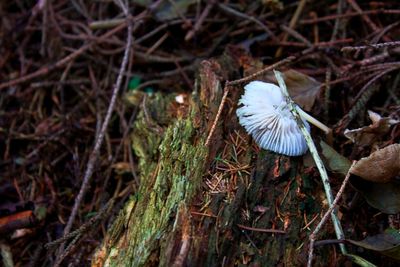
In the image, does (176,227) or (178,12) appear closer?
(176,227)

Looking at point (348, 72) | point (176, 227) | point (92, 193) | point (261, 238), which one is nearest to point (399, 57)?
point (348, 72)

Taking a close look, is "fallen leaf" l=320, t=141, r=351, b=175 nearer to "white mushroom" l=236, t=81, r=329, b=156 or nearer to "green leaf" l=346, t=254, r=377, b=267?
"white mushroom" l=236, t=81, r=329, b=156

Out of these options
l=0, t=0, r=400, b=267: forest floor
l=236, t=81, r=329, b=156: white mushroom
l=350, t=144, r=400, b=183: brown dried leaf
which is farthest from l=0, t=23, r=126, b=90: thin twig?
l=350, t=144, r=400, b=183: brown dried leaf

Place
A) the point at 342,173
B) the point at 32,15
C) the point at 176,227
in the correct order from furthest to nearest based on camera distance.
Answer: the point at 32,15 → the point at 342,173 → the point at 176,227

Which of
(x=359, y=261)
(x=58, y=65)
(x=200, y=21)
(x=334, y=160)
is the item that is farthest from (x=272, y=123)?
(x=58, y=65)

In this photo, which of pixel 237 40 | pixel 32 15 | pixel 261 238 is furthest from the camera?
pixel 32 15

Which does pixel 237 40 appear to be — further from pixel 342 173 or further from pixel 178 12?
pixel 342 173

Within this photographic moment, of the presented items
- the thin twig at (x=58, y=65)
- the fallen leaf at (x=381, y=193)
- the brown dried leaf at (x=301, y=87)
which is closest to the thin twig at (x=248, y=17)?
the brown dried leaf at (x=301, y=87)
